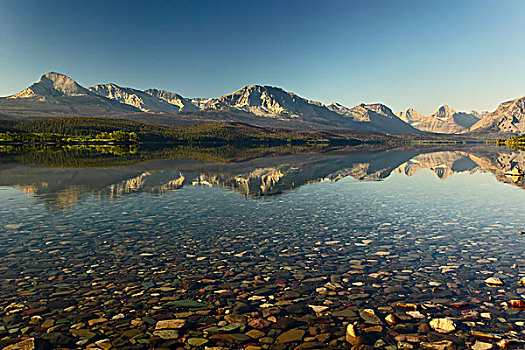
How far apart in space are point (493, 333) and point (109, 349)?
1234 cm

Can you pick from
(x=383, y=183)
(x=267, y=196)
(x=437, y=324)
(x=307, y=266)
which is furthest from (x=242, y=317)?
(x=383, y=183)

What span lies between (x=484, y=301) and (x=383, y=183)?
3807cm

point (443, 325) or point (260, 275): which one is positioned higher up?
point (443, 325)

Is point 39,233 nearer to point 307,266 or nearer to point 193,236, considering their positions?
point 193,236

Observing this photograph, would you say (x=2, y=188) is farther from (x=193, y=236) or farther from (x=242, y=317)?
(x=242, y=317)

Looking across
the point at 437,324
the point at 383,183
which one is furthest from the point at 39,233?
the point at 383,183

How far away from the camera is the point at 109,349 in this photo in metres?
9.71

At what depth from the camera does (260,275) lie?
1513 centimetres

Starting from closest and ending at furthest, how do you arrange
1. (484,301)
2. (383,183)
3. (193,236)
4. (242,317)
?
(242,317), (484,301), (193,236), (383,183)

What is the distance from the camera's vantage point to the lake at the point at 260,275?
417 inches

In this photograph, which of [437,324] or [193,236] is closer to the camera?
[437,324]

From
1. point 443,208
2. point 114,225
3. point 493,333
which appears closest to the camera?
point 493,333

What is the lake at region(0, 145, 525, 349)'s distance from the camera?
1060 cm

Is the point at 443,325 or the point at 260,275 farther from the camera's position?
the point at 260,275
